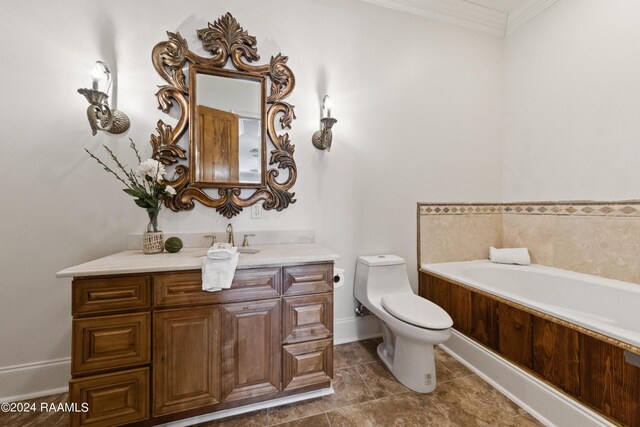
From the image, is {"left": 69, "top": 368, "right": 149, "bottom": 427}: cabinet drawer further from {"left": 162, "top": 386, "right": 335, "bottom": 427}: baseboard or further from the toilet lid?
the toilet lid

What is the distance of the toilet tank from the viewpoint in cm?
193

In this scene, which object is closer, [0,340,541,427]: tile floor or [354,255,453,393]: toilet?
[0,340,541,427]: tile floor

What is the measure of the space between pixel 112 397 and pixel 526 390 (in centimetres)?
220

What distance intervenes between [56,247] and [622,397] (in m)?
3.06

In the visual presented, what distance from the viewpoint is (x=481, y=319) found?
1.75m

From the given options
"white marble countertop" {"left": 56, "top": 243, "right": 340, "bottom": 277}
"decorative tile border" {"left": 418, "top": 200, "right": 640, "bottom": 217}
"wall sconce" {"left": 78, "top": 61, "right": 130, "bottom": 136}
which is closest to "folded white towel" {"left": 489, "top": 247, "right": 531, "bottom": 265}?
"decorative tile border" {"left": 418, "top": 200, "right": 640, "bottom": 217}

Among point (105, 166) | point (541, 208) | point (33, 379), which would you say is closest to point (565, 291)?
point (541, 208)

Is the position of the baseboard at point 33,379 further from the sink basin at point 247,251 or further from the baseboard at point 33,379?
the sink basin at point 247,251

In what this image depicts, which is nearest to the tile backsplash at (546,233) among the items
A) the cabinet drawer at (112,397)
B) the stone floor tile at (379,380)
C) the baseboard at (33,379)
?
the stone floor tile at (379,380)

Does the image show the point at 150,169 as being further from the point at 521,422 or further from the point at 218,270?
the point at 521,422

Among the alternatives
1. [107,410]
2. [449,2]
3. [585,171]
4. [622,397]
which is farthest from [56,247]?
[585,171]

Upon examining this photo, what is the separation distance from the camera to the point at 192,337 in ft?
4.06

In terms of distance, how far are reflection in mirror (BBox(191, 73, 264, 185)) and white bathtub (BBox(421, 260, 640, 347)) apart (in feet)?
5.91

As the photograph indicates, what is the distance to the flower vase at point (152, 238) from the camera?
1470 millimetres
